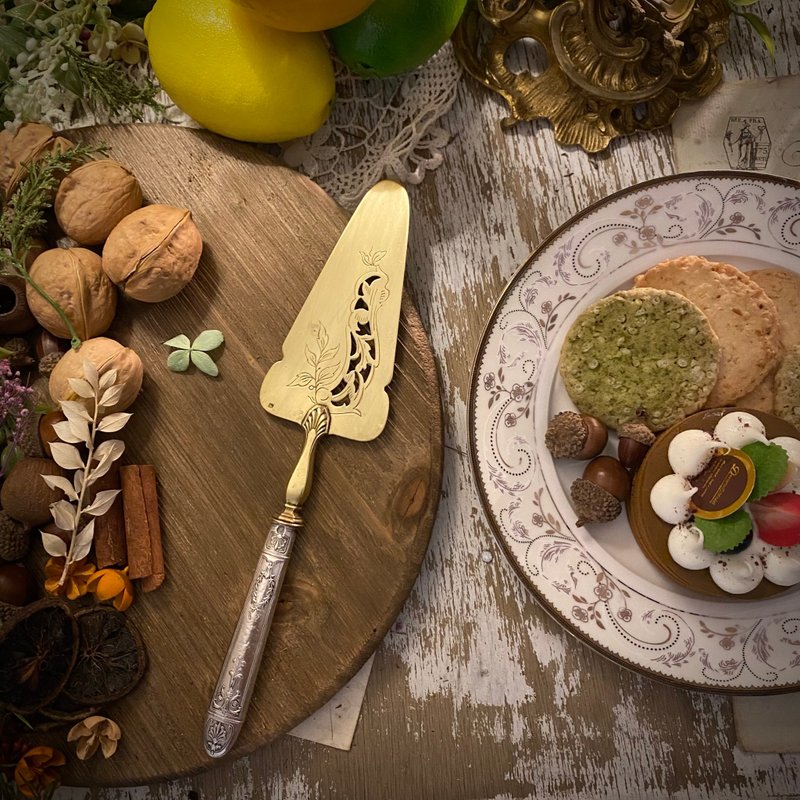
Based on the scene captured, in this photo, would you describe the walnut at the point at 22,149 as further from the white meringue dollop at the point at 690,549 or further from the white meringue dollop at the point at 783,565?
the white meringue dollop at the point at 783,565

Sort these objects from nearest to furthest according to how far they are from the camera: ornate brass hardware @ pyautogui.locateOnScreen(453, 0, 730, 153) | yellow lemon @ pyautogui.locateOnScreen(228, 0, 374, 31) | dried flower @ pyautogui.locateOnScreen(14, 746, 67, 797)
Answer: yellow lemon @ pyautogui.locateOnScreen(228, 0, 374, 31) → dried flower @ pyautogui.locateOnScreen(14, 746, 67, 797) → ornate brass hardware @ pyautogui.locateOnScreen(453, 0, 730, 153)

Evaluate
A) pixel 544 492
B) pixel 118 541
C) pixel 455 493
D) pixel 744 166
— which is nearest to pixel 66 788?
pixel 118 541

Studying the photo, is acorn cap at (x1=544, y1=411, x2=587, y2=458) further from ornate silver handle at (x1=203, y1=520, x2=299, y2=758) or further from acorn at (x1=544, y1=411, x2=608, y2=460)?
ornate silver handle at (x1=203, y1=520, x2=299, y2=758)

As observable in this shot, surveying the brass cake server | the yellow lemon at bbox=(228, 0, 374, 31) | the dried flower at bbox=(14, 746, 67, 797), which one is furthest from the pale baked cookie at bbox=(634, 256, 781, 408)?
the dried flower at bbox=(14, 746, 67, 797)

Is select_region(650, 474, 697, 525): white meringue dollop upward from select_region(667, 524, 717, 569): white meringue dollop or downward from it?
upward

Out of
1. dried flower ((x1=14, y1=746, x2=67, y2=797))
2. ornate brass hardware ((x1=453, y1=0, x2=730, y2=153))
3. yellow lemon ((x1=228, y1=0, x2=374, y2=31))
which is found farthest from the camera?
ornate brass hardware ((x1=453, y1=0, x2=730, y2=153))

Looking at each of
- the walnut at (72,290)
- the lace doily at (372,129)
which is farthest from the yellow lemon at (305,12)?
the walnut at (72,290)

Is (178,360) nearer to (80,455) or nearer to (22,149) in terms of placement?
(80,455)
